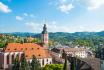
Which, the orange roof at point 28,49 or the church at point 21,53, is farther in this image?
the orange roof at point 28,49

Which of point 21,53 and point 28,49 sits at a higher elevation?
point 28,49

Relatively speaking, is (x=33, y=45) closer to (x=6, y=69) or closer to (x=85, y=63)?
(x=6, y=69)

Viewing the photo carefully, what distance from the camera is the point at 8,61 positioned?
3282 inches

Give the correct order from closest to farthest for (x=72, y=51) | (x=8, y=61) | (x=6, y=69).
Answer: (x=6, y=69)
(x=8, y=61)
(x=72, y=51)

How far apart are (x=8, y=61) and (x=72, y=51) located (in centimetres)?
6579

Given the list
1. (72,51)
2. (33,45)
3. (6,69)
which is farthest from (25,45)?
(72,51)

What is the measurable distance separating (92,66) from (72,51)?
82.4 m

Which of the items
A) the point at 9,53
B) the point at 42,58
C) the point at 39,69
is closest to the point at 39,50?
the point at 42,58

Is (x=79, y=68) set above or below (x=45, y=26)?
below

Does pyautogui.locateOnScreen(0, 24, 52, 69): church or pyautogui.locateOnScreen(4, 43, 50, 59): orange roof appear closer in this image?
pyautogui.locateOnScreen(0, 24, 52, 69): church

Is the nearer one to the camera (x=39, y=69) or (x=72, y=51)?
(x=39, y=69)

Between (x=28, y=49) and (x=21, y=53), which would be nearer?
(x=21, y=53)

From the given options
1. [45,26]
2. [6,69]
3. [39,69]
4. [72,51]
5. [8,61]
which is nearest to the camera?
[39,69]

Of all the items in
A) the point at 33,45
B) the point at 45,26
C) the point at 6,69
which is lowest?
the point at 6,69
